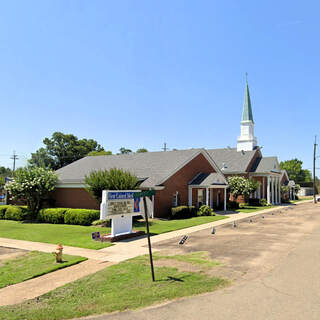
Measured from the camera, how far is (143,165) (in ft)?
92.4

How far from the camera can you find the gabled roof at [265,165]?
142 feet

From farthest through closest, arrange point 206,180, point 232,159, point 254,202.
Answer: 1. point 232,159
2. point 254,202
3. point 206,180

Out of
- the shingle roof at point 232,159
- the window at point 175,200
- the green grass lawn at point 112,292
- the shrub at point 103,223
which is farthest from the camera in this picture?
the shingle roof at point 232,159

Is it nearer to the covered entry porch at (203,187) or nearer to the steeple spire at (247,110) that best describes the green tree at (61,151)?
the steeple spire at (247,110)

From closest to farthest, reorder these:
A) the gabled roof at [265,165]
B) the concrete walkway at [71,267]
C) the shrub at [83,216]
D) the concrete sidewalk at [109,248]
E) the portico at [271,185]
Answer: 1. the concrete walkway at [71,267]
2. the concrete sidewalk at [109,248]
3. the shrub at [83,216]
4. the gabled roof at [265,165]
5. the portico at [271,185]

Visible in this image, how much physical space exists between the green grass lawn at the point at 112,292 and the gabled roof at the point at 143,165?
589 inches

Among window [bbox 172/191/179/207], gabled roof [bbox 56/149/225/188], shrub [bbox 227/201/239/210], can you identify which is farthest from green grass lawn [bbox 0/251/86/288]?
shrub [bbox 227/201/239/210]

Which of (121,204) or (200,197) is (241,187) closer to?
(200,197)

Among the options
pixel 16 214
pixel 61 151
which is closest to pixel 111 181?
pixel 16 214

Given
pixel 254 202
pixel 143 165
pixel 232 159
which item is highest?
pixel 232 159

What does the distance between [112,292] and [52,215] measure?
615 inches

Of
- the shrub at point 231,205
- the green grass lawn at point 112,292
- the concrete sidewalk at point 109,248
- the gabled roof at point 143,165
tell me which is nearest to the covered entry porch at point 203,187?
the shrub at point 231,205

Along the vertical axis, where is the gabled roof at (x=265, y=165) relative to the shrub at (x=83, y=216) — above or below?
above

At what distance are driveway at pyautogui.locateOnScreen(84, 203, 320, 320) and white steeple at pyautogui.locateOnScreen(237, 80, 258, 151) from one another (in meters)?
33.9
